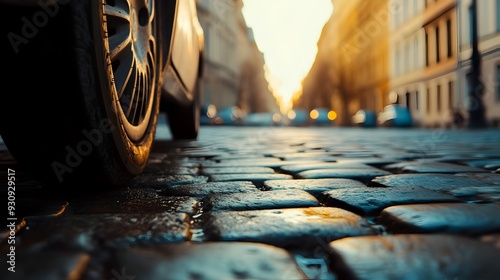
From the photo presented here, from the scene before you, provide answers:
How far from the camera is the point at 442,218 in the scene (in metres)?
1.56

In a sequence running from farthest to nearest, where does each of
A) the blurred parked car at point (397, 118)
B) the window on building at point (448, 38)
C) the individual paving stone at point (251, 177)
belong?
the window on building at point (448, 38)
the blurred parked car at point (397, 118)
the individual paving stone at point (251, 177)

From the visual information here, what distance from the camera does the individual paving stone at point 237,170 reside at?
310 cm

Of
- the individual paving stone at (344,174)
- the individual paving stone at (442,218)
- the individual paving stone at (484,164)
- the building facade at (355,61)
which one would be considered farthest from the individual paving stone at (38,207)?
the building facade at (355,61)

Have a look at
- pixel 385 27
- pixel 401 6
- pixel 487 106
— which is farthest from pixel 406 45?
pixel 487 106

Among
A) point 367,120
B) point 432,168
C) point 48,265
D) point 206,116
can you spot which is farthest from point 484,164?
point 367,120

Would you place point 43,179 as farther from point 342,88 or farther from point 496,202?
point 342,88

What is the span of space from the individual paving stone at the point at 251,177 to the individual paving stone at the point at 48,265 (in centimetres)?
145

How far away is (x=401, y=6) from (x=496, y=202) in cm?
3514

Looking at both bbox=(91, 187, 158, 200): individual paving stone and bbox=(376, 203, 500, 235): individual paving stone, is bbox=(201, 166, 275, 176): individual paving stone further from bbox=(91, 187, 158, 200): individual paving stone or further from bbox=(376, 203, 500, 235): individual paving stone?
bbox=(376, 203, 500, 235): individual paving stone

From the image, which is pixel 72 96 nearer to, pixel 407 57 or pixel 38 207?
pixel 38 207

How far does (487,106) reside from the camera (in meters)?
21.0

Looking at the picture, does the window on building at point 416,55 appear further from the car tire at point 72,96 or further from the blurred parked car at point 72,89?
the car tire at point 72,96

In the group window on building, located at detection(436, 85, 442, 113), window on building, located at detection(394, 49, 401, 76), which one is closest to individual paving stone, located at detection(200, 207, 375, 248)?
window on building, located at detection(436, 85, 442, 113)

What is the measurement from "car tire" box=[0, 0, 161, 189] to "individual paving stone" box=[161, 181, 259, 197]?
0.74ft
